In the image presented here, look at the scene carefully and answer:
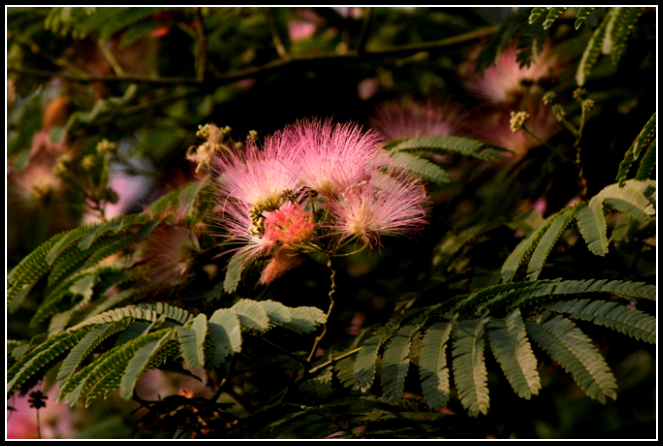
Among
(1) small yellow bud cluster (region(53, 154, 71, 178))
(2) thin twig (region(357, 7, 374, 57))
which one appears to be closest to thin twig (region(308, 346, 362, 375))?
(1) small yellow bud cluster (region(53, 154, 71, 178))

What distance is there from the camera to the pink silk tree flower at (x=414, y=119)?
2.87 meters

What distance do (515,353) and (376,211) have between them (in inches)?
15.7

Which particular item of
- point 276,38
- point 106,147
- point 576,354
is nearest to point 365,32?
point 276,38

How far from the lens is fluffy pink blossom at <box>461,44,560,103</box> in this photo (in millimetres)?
2830

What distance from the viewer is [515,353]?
159 cm

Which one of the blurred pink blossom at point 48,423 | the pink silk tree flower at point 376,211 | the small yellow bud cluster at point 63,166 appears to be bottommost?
the blurred pink blossom at point 48,423

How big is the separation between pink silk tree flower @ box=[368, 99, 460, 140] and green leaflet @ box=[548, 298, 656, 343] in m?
1.23

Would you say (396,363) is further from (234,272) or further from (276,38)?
(276,38)

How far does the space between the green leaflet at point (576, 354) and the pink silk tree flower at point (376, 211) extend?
329 millimetres

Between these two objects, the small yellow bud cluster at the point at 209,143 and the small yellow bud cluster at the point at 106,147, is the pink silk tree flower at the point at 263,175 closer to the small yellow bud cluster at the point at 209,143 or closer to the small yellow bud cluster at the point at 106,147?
the small yellow bud cluster at the point at 209,143

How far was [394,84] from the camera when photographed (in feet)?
11.6

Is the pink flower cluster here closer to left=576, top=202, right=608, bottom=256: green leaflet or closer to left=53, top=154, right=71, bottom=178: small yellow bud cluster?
left=576, top=202, right=608, bottom=256: green leaflet

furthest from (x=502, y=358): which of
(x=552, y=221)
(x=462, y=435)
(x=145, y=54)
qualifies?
(x=145, y=54)

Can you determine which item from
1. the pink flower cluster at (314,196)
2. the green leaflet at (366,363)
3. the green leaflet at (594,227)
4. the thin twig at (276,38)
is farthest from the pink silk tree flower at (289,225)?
the thin twig at (276,38)
